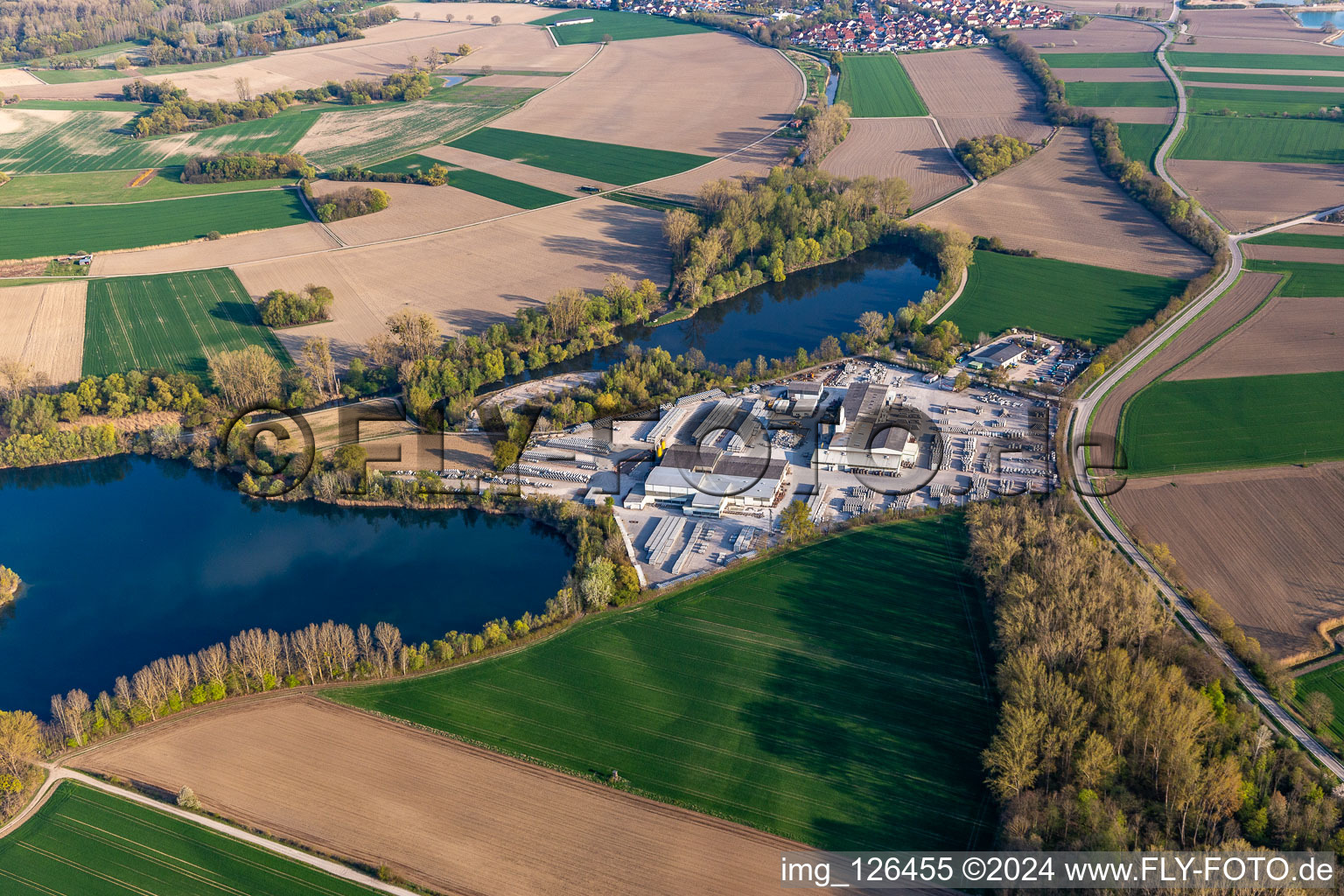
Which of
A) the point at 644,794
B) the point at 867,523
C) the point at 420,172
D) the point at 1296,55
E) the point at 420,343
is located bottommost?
the point at 644,794

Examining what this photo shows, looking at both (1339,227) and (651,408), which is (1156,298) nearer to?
(1339,227)

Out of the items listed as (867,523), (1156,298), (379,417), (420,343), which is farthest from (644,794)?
(1156,298)

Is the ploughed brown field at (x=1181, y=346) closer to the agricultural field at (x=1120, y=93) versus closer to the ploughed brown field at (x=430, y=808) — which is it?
the ploughed brown field at (x=430, y=808)

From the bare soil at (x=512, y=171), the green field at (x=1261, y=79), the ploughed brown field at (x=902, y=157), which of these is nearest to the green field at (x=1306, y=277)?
the ploughed brown field at (x=902, y=157)

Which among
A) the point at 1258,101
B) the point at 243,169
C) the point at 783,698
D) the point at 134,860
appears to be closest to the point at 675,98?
the point at 243,169

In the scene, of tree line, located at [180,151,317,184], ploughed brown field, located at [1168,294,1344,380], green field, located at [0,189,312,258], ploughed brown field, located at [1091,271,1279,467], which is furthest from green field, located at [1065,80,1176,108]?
green field, located at [0,189,312,258]

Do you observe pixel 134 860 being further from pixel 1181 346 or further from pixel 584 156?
pixel 584 156
